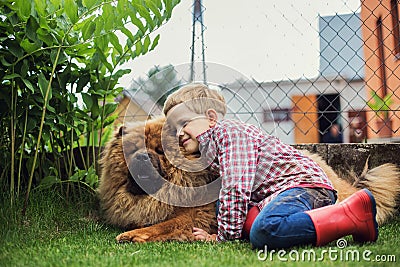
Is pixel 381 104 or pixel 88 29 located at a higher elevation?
pixel 88 29

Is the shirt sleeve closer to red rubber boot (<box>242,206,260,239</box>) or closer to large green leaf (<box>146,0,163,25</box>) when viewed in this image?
red rubber boot (<box>242,206,260,239</box>)

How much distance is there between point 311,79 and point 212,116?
3.32 ft

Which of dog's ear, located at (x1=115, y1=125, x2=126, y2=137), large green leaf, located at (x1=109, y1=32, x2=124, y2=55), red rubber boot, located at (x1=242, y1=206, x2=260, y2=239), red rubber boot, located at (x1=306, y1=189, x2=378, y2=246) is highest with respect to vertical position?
large green leaf, located at (x1=109, y1=32, x2=124, y2=55)

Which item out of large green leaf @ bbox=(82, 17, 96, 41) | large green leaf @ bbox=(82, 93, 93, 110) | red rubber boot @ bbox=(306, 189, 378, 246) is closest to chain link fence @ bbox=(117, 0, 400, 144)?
large green leaf @ bbox=(82, 93, 93, 110)

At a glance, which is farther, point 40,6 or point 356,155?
point 356,155

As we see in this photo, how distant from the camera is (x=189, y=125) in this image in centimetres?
195

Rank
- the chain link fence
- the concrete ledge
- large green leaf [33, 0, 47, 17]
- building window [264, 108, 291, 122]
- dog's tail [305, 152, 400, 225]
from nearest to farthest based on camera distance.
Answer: large green leaf [33, 0, 47, 17], dog's tail [305, 152, 400, 225], the chain link fence, the concrete ledge, building window [264, 108, 291, 122]

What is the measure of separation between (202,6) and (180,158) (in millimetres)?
1010

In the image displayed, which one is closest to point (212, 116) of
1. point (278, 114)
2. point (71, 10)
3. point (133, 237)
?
point (133, 237)

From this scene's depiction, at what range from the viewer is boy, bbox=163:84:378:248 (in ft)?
4.81

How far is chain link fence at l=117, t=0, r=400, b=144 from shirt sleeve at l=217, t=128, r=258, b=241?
0.39 meters

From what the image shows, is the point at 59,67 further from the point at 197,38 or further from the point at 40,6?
the point at 197,38

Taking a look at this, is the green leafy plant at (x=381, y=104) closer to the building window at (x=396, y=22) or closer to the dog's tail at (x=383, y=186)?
the building window at (x=396, y=22)

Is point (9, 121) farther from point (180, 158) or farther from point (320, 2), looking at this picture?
point (320, 2)
